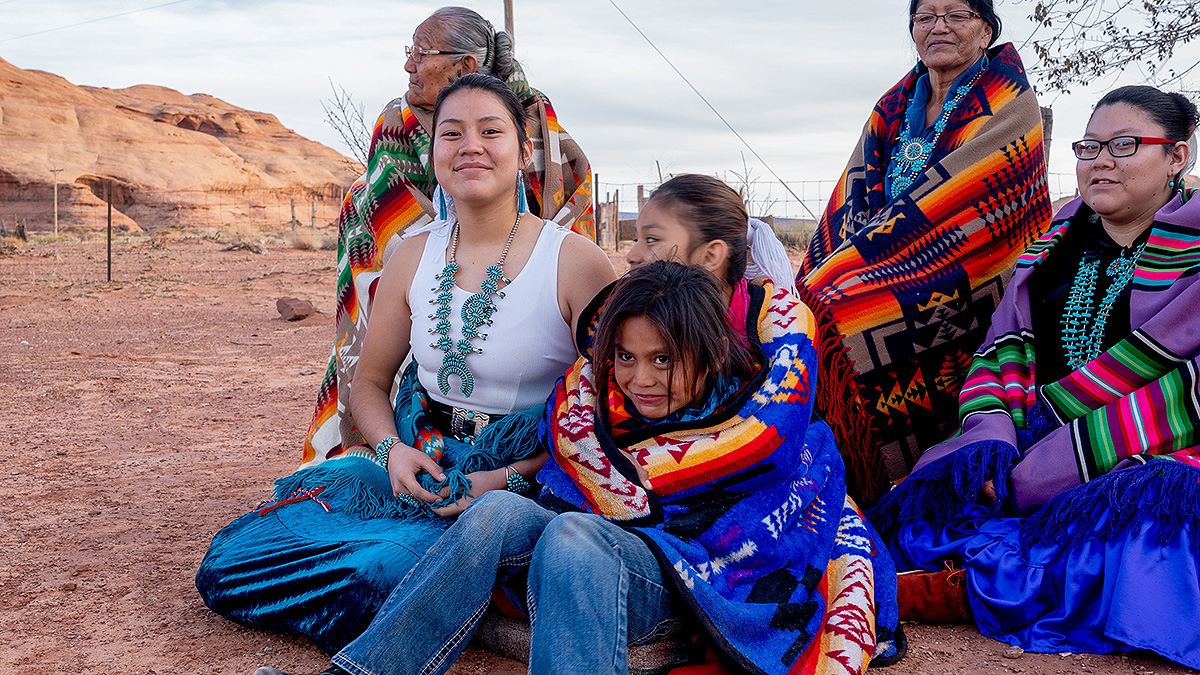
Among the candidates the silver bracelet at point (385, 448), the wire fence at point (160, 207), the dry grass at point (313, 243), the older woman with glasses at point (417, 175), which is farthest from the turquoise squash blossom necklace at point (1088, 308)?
the wire fence at point (160, 207)

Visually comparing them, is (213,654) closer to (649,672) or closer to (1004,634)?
(649,672)

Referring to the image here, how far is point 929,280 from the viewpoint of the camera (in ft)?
12.1

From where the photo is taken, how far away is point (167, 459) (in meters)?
5.30

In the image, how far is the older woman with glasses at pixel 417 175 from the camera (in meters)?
4.03

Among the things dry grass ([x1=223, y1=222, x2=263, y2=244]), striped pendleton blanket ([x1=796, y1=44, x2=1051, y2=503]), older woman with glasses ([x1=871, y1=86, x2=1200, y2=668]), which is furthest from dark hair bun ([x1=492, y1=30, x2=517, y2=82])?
dry grass ([x1=223, y1=222, x2=263, y2=244])

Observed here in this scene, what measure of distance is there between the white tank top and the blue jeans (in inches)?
26.7

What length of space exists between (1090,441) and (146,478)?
4.20 meters

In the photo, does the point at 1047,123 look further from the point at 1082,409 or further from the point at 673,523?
the point at 673,523

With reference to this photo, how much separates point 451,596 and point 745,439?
818 mm

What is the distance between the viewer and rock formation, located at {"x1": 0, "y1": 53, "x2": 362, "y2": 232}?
37.3 metres

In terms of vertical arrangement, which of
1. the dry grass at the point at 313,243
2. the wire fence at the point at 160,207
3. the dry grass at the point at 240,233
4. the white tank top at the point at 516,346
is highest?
the wire fence at the point at 160,207

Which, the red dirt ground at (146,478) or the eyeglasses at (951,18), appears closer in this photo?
the red dirt ground at (146,478)

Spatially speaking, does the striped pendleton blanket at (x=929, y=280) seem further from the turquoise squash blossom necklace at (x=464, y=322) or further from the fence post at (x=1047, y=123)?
the fence post at (x=1047, y=123)

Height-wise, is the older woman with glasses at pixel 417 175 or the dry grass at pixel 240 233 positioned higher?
the dry grass at pixel 240 233
